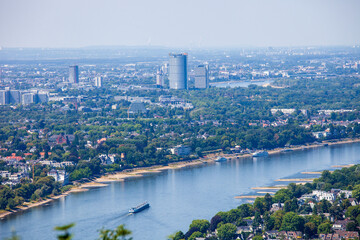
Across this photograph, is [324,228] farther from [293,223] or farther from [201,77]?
[201,77]

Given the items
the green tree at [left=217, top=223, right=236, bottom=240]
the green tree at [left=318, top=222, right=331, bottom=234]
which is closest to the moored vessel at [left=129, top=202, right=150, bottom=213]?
the green tree at [left=217, top=223, right=236, bottom=240]

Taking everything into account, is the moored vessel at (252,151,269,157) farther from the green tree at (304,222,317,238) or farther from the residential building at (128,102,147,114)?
the residential building at (128,102,147,114)

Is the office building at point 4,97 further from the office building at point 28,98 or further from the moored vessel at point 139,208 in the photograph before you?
the moored vessel at point 139,208

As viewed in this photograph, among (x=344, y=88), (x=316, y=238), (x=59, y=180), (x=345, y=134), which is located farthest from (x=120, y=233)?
(x=344, y=88)

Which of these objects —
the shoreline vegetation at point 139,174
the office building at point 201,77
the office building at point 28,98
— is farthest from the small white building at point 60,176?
the office building at point 201,77

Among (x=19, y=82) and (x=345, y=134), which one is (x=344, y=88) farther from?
(x=19, y=82)
